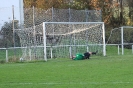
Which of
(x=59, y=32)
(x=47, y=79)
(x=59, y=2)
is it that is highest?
(x=59, y=2)

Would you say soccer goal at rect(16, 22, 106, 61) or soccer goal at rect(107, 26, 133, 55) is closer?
soccer goal at rect(16, 22, 106, 61)

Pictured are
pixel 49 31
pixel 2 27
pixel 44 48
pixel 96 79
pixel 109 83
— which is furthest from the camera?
pixel 2 27

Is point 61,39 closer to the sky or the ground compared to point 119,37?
closer to the ground

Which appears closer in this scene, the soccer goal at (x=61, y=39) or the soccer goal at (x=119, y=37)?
the soccer goal at (x=61, y=39)

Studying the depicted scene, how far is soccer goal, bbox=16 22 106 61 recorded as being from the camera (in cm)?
2436

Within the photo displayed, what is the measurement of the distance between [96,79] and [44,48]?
37.1 ft

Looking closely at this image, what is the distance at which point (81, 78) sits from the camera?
1277 cm

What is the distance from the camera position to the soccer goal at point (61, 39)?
24359 mm

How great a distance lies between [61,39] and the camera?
26.3 m

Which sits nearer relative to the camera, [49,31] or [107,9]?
[49,31]

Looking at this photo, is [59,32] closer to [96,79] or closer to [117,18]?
[96,79]

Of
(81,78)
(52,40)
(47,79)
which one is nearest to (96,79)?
(81,78)

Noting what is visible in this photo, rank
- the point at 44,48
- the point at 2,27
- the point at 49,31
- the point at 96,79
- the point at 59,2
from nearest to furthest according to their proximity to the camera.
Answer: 1. the point at 96,79
2. the point at 44,48
3. the point at 49,31
4. the point at 2,27
5. the point at 59,2

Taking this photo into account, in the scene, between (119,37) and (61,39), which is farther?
(119,37)
